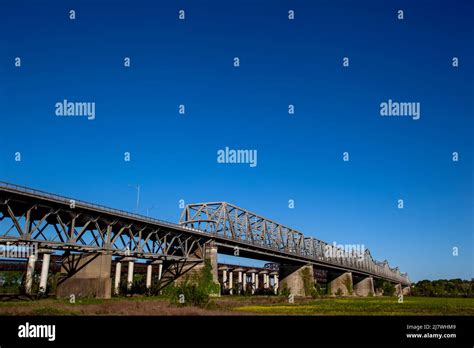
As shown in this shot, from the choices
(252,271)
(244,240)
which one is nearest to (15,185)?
(244,240)

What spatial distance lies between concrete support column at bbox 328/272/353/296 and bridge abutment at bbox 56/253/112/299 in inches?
3581

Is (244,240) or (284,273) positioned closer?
(244,240)

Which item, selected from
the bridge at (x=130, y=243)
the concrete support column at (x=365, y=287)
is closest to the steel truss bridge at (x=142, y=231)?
the bridge at (x=130, y=243)

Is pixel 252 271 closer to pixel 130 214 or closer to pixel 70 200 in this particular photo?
pixel 130 214

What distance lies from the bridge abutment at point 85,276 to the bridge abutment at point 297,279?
62238 mm

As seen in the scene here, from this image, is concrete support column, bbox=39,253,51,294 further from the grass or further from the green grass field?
the grass

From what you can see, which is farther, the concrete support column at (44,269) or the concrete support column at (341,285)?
the concrete support column at (341,285)

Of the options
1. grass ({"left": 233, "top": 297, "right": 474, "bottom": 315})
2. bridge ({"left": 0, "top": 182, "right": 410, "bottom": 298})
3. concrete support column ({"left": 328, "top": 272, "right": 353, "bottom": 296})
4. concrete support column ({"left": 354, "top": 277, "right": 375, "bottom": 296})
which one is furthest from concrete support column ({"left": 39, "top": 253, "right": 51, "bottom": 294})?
concrete support column ({"left": 354, "top": 277, "right": 375, "bottom": 296})

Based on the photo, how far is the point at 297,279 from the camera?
353 ft

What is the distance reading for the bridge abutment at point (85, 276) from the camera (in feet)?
163

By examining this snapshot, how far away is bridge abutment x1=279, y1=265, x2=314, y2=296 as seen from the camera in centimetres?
10319

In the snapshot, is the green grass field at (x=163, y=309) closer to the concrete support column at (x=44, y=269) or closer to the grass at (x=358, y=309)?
the grass at (x=358, y=309)
